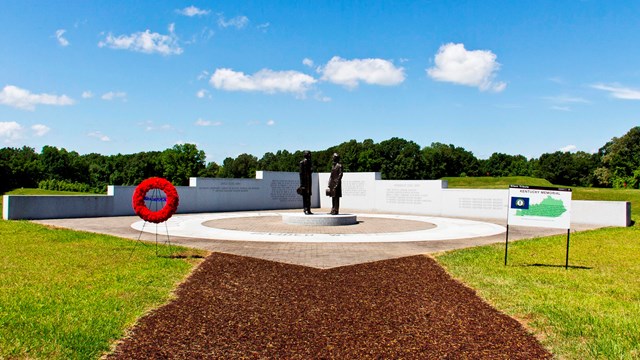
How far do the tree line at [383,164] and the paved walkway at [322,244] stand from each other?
54.6 m

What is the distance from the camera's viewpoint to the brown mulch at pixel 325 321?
17.9 ft

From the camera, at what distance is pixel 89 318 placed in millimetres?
6367

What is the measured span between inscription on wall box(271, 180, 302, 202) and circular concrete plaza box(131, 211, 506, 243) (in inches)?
348

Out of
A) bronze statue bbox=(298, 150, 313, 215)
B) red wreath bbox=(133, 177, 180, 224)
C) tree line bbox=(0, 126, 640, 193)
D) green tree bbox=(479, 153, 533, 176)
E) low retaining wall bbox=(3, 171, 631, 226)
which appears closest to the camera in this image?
red wreath bbox=(133, 177, 180, 224)

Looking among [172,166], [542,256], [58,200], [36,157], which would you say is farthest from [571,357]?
[36,157]

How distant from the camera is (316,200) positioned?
3216 centimetres

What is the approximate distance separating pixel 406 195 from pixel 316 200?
6.37m

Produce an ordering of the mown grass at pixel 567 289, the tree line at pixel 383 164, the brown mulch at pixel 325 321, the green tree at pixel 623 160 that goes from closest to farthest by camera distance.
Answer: the brown mulch at pixel 325 321 < the mown grass at pixel 567 289 < the green tree at pixel 623 160 < the tree line at pixel 383 164

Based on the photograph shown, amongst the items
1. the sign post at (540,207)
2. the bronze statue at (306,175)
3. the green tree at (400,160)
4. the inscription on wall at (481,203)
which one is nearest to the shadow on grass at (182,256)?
the sign post at (540,207)

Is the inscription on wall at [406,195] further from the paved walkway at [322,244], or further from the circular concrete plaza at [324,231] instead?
the paved walkway at [322,244]

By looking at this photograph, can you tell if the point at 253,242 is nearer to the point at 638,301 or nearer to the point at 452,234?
the point at 452,234

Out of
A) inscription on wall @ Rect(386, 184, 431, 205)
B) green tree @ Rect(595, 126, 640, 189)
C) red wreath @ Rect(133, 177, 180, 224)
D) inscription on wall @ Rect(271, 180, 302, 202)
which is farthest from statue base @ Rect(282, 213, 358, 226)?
green tree @ Rect(595, 126, 640, 189)

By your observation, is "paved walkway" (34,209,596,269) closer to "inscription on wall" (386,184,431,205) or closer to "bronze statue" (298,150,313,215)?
"bronze statue" (298,150,313,215)

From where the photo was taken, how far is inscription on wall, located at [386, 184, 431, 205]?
27922 mm
